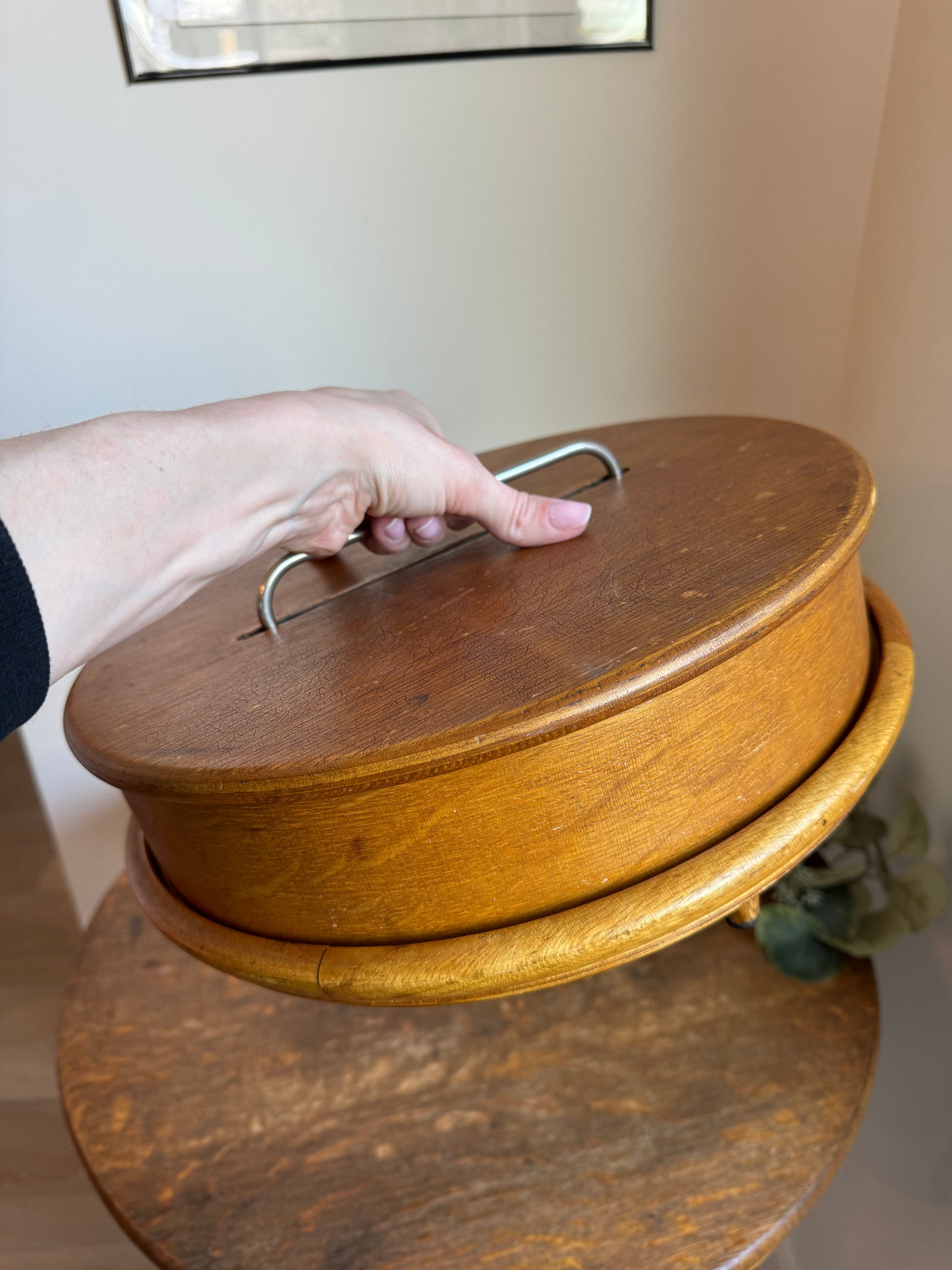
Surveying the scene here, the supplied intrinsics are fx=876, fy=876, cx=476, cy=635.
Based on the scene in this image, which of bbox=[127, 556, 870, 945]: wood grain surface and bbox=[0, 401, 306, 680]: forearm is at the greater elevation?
bbox=[0, 401, 306, 680]: forearm

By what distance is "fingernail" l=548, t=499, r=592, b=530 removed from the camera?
0.74 m

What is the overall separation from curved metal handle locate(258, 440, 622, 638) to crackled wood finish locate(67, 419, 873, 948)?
0.11 ft

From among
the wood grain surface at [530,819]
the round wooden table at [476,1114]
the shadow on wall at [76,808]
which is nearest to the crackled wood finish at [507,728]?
the wood grain surface at [530,819]

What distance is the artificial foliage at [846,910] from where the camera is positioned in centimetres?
96

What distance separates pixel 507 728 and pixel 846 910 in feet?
2.35

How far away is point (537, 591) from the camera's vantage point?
0.66 m

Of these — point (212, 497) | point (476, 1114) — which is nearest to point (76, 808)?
point (476, 1114)

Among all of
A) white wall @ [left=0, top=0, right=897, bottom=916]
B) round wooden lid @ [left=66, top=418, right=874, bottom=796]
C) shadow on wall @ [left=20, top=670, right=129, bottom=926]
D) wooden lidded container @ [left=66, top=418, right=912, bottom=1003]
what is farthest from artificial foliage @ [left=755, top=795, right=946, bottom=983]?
shadow on wall @ [left=20, top=670, right=129, bottom=926]

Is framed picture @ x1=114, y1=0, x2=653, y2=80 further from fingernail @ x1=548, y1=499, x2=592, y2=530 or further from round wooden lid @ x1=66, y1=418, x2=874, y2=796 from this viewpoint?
fingernail @ x1=548, y1=499, x2=592, y2=530

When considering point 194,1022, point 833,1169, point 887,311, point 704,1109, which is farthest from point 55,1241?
point 887,311

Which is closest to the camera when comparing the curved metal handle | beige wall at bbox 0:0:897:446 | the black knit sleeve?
the black knit sleeve

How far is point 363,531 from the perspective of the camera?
2.67 feet

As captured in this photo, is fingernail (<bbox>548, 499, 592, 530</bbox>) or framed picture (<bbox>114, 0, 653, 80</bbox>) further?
framed picture (<bbox>114, 0, 653, 80</bbox>)

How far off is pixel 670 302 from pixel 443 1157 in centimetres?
114
